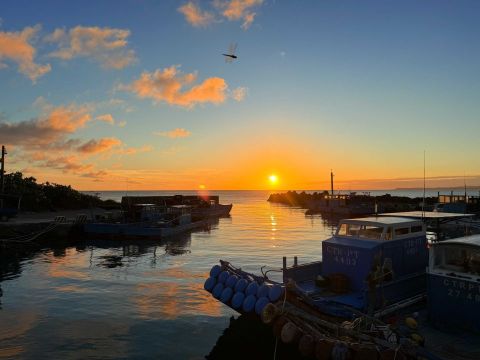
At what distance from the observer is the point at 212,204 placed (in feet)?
295

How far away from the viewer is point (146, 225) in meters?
50.3

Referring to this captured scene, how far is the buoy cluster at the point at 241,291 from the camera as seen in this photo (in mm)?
13367

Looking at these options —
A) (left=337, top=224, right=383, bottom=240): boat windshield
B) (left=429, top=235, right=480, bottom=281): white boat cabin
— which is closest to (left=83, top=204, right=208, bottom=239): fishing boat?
(left=337, top=224, right=383, bottom=240): boat windshield

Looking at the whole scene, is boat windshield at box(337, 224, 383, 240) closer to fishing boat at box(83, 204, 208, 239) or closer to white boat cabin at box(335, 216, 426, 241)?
white boat cabin at box(335, 216, 426, 241)

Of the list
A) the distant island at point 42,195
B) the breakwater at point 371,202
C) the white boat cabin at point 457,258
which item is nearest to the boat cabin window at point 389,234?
the white boat cabin at point 457,258

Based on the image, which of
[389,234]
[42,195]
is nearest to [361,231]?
[389,234]

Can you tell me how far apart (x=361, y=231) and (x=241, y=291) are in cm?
576

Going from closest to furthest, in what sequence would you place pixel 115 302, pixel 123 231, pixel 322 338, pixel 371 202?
1. pixel 322 338
2. pixel 115 302
3. pixel 123 231
4. pixel 371 202

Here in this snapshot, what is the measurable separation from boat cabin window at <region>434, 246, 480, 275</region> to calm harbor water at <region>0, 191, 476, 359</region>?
923cm

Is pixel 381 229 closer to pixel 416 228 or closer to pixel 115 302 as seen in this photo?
pixel 416 228

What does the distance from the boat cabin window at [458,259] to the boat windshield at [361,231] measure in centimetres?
261

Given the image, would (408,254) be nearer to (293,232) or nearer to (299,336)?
(299,336)

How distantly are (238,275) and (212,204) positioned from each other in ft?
244

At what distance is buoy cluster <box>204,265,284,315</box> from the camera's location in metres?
13.4
